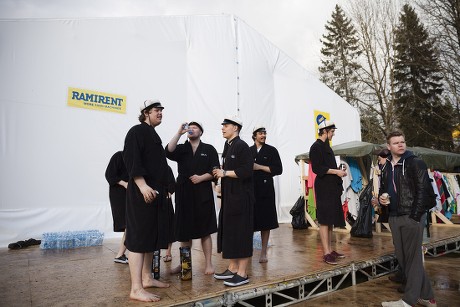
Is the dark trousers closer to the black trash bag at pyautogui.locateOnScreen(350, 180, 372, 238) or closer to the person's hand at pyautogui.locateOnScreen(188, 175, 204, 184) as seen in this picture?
the person's hand at pyautogui.locateOnScreen(188, 175, 204, 184)

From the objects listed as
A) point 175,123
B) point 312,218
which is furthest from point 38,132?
point 312,218

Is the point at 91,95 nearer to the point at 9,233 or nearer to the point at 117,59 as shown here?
the point at 117,59

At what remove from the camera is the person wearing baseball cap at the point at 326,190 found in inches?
143

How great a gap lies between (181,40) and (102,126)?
121 inches

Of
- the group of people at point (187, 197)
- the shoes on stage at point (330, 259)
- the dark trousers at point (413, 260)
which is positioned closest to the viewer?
the group of people at point (187, 197)

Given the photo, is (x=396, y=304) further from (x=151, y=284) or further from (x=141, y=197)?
(x=141, y=197)

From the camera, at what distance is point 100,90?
6.91 meters

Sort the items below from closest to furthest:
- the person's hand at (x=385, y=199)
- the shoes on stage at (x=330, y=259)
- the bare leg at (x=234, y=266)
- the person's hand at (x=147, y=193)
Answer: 1. the person's hand at (x=147, y=193)
2. the person's hand at (x=385, y=199)
3. the bare leg at (x=234, y=266)
4. the shoes on stage at (x=330, y=259)

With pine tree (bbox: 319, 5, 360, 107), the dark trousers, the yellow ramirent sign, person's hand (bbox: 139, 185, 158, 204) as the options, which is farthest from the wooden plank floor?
pine tree (bbox: 319, 5, 360, 107)

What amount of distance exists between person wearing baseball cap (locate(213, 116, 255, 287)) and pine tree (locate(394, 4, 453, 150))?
18932 mm

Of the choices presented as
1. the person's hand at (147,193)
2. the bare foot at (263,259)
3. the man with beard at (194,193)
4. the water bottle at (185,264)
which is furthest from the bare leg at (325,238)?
the person's hand at (147,193)

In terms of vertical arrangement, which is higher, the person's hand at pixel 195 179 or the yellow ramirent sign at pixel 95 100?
the yellow ramirent sign at pixel 95 100

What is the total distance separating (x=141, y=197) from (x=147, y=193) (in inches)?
5.9

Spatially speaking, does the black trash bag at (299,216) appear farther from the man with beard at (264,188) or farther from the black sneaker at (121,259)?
the black sneaker at (121,259)
